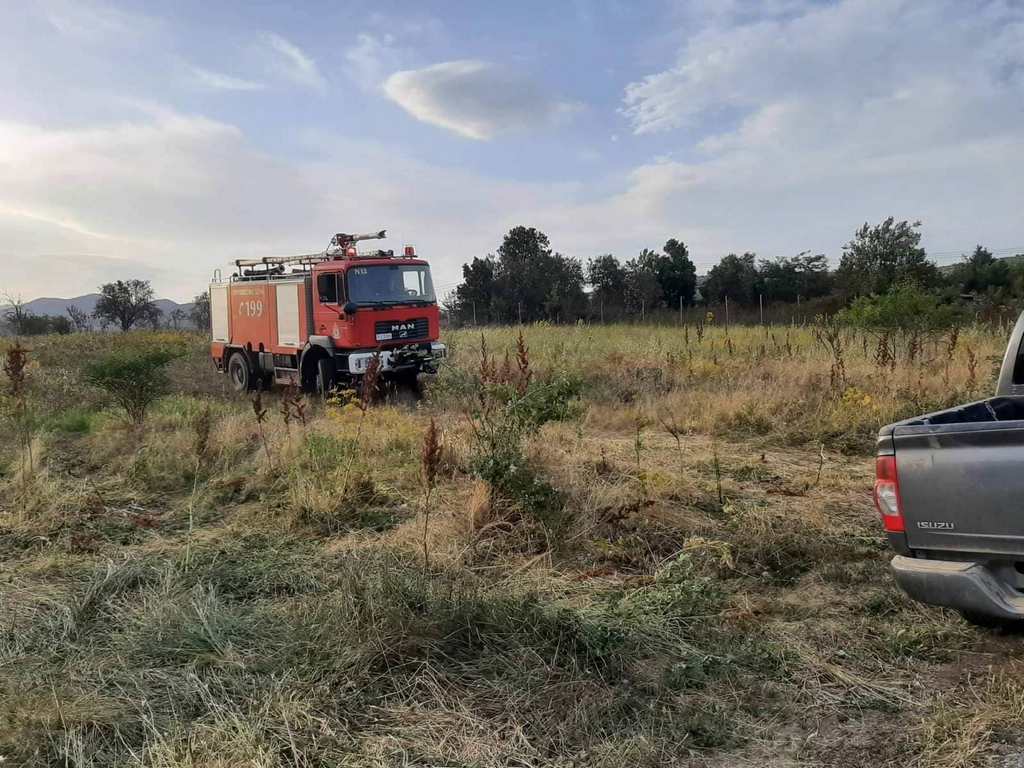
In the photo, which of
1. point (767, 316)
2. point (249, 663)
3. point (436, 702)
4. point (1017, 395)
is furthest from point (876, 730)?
point (767, 316)

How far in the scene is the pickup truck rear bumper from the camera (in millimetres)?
2752

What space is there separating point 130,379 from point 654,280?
129 ft

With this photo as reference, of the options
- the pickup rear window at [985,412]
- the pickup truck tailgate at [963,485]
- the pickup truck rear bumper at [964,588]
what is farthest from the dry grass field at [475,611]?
the pickup rear window at [985,412]

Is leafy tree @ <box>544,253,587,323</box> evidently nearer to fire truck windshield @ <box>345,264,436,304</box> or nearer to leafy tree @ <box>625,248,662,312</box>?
leafy tree @ <box>625,248,662,312</box>

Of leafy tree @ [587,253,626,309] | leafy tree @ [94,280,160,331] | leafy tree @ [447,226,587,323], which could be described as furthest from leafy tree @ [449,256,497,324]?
leafy tree @ [94,280,160,331]

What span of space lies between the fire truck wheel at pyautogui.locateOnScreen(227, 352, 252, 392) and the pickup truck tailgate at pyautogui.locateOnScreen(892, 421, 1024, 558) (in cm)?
1422

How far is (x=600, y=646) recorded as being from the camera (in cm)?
331

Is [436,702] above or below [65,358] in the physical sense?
below

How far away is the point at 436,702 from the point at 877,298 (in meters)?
13.7

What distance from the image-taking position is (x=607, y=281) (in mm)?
46625

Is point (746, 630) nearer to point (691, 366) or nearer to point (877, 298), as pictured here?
point (691, 366)

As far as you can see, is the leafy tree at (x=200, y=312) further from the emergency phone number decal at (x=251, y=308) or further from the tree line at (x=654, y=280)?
the emergency phone number decal at (x=251, y=308)

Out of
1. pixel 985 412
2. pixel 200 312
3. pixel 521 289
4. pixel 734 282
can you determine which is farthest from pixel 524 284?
pixel 985 412

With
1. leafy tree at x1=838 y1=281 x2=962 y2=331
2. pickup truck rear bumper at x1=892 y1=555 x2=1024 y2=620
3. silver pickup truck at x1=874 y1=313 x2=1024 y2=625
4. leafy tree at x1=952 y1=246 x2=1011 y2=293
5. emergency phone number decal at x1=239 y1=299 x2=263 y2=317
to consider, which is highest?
leafy tree at x1=952 y1=246 x2=1011 y2=293
